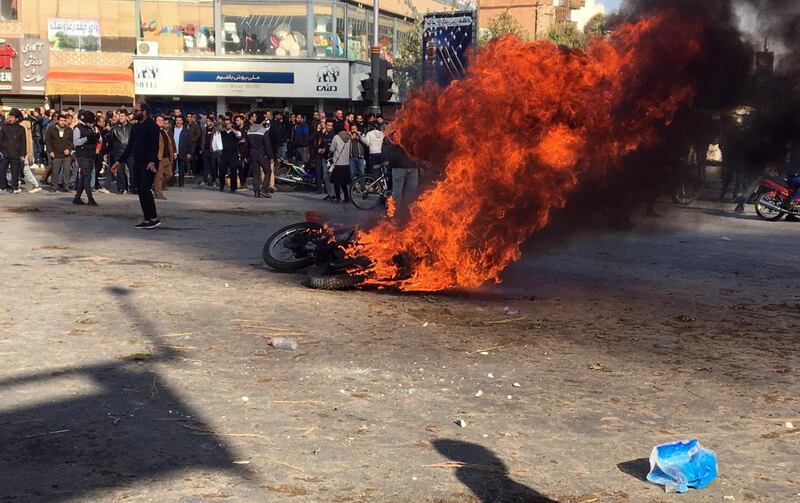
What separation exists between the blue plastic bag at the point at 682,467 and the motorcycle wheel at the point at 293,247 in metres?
5.91

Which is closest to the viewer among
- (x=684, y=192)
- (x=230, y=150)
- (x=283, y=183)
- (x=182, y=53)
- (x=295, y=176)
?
(x=684, y=192)

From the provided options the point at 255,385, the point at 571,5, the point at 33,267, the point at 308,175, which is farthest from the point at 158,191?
the point at 571,5

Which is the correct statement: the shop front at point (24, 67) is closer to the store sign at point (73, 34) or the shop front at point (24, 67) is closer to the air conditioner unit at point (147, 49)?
the store sign at point (73, 34)

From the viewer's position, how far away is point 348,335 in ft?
24.0

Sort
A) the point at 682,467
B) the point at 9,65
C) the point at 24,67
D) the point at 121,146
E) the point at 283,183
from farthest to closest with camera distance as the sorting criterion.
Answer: the point at 24,67 → the point at 9,65 → the point at 283,183 → the point at 121,146 → the point at 682,467

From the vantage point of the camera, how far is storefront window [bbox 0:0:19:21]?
142 ft

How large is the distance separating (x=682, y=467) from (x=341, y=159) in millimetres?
15756

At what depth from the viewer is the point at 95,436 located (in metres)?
4.81

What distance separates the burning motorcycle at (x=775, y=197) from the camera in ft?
60.9

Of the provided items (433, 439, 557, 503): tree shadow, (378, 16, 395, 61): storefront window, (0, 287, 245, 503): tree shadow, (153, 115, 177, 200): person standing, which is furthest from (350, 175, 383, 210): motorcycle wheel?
(378, 16, 395, 61): storefront window

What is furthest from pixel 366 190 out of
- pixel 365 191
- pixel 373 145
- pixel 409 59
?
pixel 409 59

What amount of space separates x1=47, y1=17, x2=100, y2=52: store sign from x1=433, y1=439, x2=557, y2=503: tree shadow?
42.8 meters

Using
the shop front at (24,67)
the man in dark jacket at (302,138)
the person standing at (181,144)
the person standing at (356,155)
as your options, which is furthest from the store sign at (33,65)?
the person standing at (356,155)

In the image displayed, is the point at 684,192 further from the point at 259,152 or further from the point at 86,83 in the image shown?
the point at 86,83
